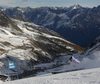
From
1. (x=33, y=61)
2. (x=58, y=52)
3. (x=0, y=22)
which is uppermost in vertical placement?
(x=0, y=22)

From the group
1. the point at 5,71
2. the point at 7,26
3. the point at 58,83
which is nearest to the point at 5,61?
the point at 5,71

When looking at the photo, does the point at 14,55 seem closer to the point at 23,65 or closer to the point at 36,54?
the point at 23,65

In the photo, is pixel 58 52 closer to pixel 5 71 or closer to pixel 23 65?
pixel 23 65

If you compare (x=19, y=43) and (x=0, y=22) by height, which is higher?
(x=0, y=22)

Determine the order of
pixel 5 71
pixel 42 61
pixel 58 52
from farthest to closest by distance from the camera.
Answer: pixel 58 52 < pixel 42 61 < pixel 5 71

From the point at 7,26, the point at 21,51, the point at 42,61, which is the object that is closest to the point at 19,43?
the point at 21,51

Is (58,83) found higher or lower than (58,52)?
higher

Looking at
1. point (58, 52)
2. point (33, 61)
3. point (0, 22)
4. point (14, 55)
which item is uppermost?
point (0, 22)

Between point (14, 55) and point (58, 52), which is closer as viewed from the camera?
point (14, 55)

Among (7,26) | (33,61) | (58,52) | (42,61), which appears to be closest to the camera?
(33,61)
